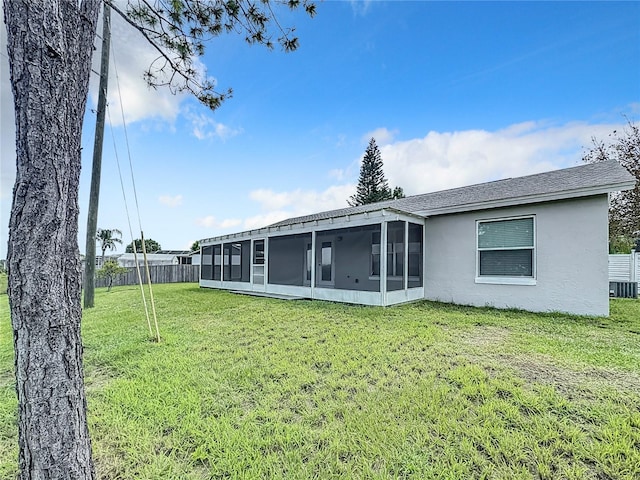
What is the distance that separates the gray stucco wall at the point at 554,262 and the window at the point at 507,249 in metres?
0.15

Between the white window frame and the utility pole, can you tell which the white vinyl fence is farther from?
the utility pole

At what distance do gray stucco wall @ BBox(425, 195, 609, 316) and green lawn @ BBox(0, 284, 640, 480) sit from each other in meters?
1.23

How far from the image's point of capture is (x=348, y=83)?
11164 mm

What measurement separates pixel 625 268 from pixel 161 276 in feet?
76.2

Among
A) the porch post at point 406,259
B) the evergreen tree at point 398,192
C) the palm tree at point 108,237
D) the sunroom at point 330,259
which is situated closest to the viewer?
the sunroom at point 330,259

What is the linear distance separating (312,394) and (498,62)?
11.4 meters

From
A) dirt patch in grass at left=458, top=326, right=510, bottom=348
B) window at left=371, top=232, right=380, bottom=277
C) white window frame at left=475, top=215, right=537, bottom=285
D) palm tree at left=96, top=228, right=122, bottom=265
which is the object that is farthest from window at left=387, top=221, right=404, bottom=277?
palm tree at left=96, top=228, right=122, bottom=265

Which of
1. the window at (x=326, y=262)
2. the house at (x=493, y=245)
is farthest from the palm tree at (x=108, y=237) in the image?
the window at (x=326, y=262)

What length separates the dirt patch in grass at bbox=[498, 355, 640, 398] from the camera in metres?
3.09

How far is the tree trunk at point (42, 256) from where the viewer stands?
5.48ft

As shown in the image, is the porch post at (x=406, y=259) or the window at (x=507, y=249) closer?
the window at (x=507, y=249)

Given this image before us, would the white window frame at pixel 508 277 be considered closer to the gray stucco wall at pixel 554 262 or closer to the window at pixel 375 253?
the gray stucco wall at pixel 554 262

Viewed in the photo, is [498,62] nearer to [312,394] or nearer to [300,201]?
[312,394]

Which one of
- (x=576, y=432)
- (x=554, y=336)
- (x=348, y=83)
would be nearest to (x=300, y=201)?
(x=348, y=83)
